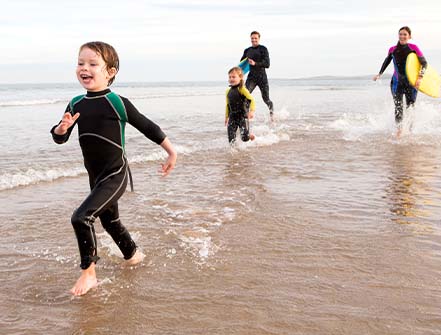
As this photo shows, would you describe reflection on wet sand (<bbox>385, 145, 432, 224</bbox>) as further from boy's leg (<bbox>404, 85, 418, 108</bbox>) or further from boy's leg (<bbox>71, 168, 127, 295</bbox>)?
boy's leg (<bbox>71, 168, 127, 295</bbox>)

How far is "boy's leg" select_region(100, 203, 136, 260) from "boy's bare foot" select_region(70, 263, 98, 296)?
358 millimetres

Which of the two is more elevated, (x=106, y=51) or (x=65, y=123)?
(x=106, y=51)

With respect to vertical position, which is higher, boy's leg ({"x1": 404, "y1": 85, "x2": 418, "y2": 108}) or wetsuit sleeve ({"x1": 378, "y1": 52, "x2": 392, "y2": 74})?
wetsuit sleeve ({"x1": 378, "y1": 52, "x2": 392, "y2": 74})

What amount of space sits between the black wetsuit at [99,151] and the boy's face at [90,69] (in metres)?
0.10

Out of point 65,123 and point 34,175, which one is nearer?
point 65,123

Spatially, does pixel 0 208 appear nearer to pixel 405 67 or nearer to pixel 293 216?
pixel 293 216

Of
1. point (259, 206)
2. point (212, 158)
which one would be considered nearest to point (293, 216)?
point (259, 206)

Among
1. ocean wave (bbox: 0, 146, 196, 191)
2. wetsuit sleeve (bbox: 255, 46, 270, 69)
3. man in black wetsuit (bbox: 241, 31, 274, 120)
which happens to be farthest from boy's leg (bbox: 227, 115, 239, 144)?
wetsuit sleeve (bbox: 255, 46, 270, 69)

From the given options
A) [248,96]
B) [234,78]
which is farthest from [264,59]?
[248,96]

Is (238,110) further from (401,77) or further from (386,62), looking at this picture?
(386,62)

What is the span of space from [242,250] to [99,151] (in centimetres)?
140

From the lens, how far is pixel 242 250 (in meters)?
3.75

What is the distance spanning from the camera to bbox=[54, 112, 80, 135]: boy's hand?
3023 mm

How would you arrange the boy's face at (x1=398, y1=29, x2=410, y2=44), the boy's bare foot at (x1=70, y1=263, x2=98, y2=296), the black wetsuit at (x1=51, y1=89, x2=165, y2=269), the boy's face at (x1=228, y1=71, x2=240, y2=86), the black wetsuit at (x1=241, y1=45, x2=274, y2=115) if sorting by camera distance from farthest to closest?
1. the black wetsuit at (x1=241, y1=45, x2=274, y2=115)
2. the boy's face at (x1=398, y1=29, x2=410, y2=44)
3. the boy's face at (x1=228, y1=71, x2=240, y2=86)
4. the black wetsuit at (x1=51, y1=89, x2=165, y2=269)
5. the boy's bare foot at (x1=70, y1=263, x2=98, y2=296)
